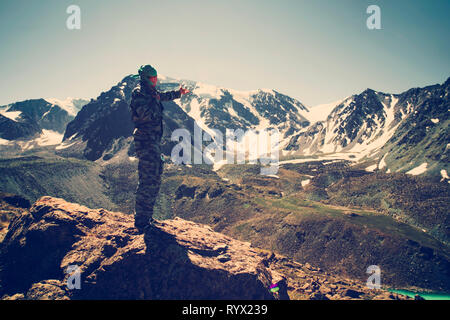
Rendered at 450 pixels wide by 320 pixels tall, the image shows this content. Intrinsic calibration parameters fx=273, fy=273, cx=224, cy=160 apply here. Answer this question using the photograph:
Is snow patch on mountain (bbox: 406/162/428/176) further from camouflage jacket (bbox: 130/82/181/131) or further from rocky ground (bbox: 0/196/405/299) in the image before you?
camouflage jacket (bbox: 130/82/181/131)

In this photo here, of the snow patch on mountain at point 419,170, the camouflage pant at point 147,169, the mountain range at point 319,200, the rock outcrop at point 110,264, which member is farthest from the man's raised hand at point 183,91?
the snow patch on mountain at point 419,170

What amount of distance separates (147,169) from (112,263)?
10.2 metres

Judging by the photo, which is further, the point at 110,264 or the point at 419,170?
the point at 419,170

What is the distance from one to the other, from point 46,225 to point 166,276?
14.2 metres

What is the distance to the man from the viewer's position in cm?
2719

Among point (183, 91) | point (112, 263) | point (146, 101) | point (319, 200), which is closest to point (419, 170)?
point (319, 200)

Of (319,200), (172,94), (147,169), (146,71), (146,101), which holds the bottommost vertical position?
(319,200)

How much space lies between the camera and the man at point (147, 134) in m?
27.2

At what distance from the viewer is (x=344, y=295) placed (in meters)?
52.4

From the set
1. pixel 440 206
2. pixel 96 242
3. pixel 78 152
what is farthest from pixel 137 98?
pixel 78 152

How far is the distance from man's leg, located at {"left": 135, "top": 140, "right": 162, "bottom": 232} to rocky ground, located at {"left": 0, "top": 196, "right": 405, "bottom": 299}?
10.8 feet

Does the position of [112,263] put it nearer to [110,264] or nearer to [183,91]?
[110,264]

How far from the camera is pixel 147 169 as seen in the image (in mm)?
30266
